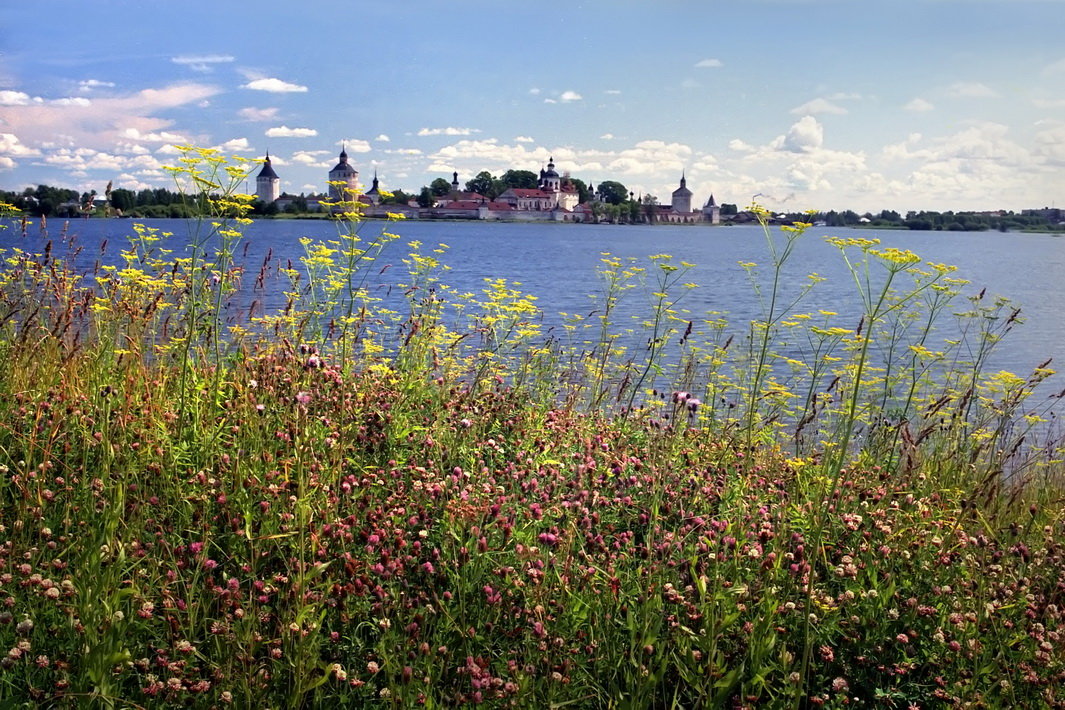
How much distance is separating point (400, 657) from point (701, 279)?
100.0 ft

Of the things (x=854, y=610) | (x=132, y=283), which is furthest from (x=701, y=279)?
(x=854, y=610)

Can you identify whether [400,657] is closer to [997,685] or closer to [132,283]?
[997,685]

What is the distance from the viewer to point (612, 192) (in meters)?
168

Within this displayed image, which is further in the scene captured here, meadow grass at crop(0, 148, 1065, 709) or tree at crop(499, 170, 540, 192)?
tree at crop(499, 170, 540, 192)

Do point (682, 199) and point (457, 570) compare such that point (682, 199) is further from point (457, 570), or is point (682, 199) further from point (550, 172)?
point (457, 570)

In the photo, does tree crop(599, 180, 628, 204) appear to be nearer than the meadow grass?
No

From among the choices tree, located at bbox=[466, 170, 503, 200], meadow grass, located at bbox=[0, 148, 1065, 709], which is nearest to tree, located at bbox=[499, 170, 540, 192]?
tree, located at bbox=[466, 170, 503, 200]

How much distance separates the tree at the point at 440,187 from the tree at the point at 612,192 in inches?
1334

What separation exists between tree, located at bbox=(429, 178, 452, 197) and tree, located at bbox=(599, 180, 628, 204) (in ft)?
111

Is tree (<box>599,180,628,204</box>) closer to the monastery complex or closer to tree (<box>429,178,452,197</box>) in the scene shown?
the monastery complex

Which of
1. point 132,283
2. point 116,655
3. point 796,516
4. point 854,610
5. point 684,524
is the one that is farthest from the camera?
point 132,283

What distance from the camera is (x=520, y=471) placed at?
3229 mm

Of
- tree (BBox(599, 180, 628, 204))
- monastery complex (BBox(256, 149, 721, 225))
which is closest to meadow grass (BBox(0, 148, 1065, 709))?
monastery complex (BBox(256, 149, 721, 225))

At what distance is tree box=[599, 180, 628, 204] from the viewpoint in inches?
6540
